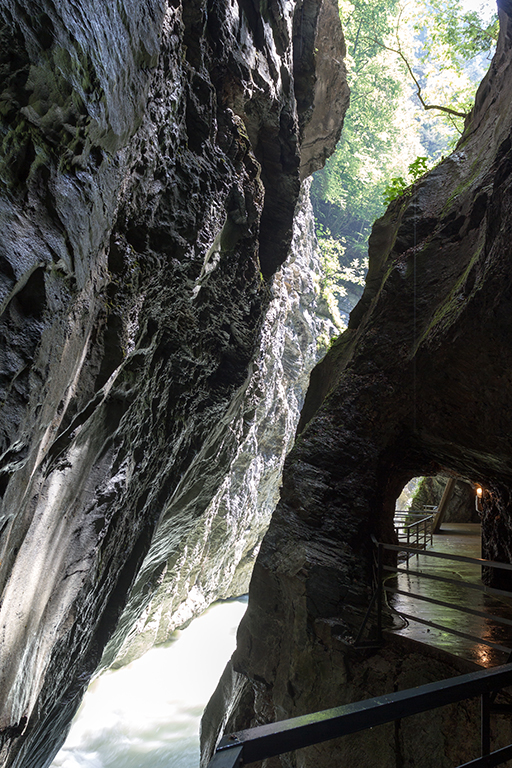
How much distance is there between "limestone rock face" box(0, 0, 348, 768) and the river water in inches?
197

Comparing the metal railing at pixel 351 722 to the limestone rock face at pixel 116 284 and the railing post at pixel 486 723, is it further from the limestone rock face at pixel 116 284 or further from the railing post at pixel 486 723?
the limestone rock face at pixel 116 284

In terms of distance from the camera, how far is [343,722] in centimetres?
114

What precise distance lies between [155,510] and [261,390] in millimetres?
4429

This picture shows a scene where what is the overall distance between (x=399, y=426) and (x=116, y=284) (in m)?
4.01

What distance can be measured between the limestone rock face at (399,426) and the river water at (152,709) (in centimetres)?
705

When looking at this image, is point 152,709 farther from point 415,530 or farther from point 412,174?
point 412,174

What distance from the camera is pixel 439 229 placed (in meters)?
6.41

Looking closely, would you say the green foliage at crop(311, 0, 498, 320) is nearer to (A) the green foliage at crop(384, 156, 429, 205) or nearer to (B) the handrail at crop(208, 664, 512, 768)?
(A) the green foliage at crop(384, 156, 429, 205)

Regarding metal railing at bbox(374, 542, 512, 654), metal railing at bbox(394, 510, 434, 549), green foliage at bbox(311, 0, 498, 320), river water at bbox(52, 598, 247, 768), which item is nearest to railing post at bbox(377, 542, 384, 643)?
metal railing at bbox(374, 542, 512, 654)

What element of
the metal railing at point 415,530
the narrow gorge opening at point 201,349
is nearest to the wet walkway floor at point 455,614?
the narrow gorge opening at point 201,349

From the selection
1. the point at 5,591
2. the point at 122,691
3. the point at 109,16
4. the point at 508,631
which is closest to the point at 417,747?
the point at 508,631

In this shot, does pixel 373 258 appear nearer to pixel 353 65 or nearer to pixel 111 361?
pixel 111 361

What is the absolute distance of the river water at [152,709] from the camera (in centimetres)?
1156

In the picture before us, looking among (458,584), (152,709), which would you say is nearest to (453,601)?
(458,584)
